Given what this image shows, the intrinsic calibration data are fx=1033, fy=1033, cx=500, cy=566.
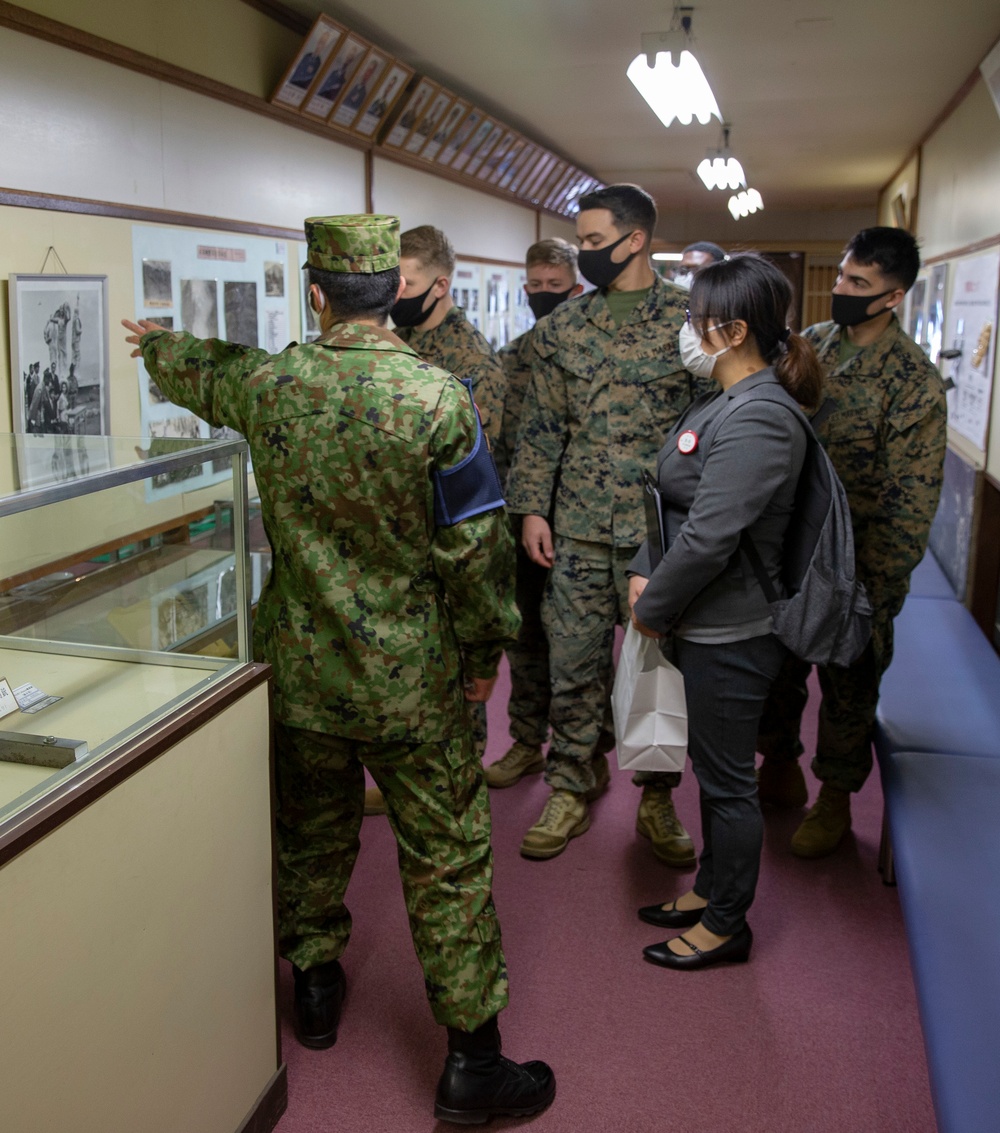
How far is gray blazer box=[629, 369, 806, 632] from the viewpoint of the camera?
2.01 m

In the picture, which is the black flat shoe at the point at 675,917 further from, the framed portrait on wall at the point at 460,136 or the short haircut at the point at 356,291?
the framed portrait on wall at the point at 460,136

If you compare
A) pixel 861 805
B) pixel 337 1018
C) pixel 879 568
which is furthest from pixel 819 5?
pixel 337 1018

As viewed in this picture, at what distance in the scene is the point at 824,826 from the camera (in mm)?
2867

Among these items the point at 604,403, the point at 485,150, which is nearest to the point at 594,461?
the point at 604,403

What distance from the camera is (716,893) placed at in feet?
7.54

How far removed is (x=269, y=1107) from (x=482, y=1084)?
1.26ft

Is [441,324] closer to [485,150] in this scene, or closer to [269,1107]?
[269,1107]

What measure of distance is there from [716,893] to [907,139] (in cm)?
588

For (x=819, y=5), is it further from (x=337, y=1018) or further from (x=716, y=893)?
(x=337, y=1018)

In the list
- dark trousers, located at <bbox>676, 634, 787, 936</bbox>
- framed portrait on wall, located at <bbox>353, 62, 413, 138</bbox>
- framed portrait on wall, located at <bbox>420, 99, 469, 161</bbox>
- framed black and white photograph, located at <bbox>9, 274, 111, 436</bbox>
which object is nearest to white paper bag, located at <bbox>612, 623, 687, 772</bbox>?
dark trousers, located at <bbox>676, 634, 787, 936</bbox>

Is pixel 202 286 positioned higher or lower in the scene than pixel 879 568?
higher

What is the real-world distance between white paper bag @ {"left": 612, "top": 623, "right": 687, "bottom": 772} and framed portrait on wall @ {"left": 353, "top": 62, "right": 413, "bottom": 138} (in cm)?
274

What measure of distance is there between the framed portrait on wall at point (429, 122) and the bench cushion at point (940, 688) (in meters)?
2.94

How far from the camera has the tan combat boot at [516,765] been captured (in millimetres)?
3277
